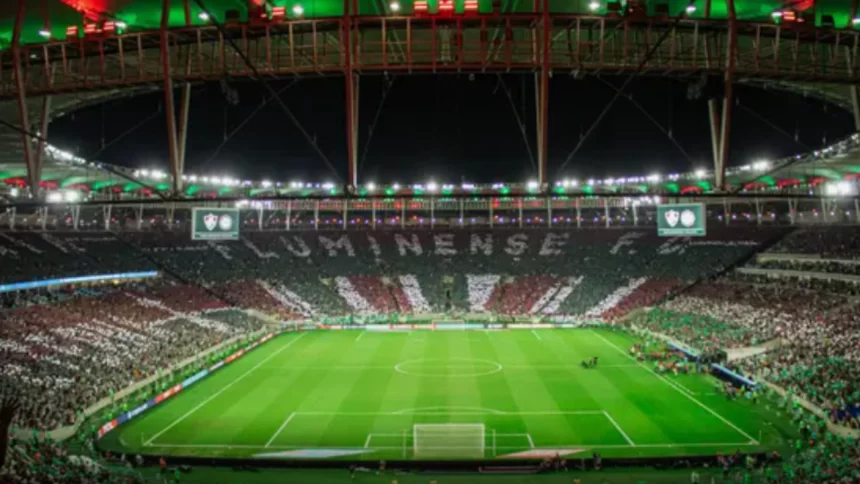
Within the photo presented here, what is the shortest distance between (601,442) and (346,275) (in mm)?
42257

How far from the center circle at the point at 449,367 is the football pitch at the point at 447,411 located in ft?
0.36

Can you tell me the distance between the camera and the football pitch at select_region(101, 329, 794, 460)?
2247 cm

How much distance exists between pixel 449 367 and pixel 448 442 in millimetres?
14353

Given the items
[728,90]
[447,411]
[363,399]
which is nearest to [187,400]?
Answer: [363,399]

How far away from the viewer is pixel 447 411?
89.1 feet

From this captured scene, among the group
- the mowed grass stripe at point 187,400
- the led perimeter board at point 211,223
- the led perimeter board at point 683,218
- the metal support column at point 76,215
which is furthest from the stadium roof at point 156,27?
the mowed grass stripe at point 187,400

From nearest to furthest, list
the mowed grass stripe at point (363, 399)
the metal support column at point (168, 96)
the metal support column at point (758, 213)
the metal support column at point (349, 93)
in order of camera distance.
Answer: the metal support column at point (349, 93), the metal support column at point (168, 96), the mowed grass stripe at point (363, 399), the metal support column at point (758, 213)

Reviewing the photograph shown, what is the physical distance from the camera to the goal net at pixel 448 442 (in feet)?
71.1

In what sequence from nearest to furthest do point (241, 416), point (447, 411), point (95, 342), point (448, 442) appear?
point (448, 442) → point (241, 416) → point (447, 411) → point (95, 342)

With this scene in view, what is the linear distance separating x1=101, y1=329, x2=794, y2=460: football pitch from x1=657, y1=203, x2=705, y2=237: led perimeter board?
7422 mm

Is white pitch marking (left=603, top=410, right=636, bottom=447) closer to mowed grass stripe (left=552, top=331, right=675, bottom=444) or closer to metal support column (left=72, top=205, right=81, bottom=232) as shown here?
mowed grass stripe (left=552, top=331, right=675, bottom=444)

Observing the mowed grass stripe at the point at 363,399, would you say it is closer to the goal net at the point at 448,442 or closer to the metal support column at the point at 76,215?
the goal net at the point at 448,442

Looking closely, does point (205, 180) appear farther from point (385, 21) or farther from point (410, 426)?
point (385, 21)

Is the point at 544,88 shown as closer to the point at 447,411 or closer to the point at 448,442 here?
the point at 448,442
